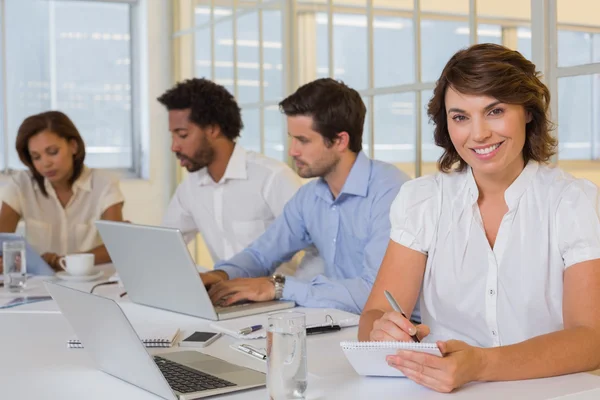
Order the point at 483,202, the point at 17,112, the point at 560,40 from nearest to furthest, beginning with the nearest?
the point at 483,202
the point at 560,40
the point at 17,112

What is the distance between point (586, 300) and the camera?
4.70ft

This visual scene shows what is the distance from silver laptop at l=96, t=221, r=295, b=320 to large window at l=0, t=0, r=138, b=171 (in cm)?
272

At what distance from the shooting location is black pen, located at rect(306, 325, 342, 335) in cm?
169

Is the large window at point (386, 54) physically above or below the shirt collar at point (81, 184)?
above

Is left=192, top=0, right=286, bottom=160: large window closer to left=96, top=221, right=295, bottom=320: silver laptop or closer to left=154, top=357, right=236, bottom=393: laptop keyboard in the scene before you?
left=96, top=221, right=295, bottom=320: silver laptop

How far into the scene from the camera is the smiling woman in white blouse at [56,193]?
320 cm

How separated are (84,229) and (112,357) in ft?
6.76

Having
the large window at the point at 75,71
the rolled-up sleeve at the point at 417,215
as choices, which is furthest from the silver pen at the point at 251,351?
the large window at the point at 75,71

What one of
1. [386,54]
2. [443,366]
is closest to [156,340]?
[443,366]

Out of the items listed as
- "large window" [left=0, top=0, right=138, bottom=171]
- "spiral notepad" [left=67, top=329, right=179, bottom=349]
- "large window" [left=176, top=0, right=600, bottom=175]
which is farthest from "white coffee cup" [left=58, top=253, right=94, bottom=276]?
"large window" [left=0, top=0, right=138, bottom=171]

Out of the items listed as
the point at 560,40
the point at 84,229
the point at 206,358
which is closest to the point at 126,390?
the point at 206,358

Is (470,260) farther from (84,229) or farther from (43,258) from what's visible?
(84,229)

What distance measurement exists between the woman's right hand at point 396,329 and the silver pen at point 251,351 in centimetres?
22

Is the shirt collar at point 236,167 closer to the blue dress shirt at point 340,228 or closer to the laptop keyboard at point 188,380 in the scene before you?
the blue dress shirt at point 340,228
